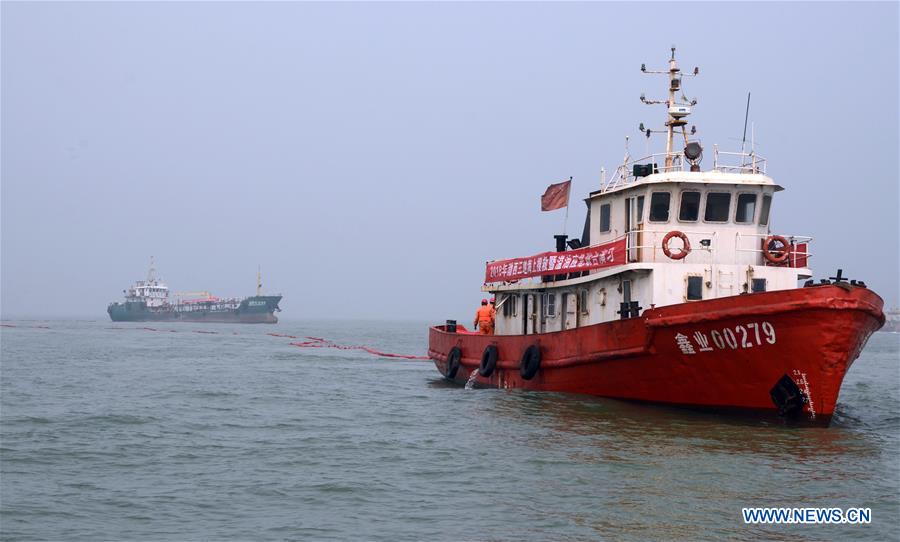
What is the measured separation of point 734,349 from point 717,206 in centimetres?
402

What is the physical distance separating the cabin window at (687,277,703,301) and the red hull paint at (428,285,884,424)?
1.44 m

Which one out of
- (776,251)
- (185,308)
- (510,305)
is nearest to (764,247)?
(776,251)

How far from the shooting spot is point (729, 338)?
1597cm

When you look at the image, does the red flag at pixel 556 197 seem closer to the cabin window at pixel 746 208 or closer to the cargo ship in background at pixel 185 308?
the cabin window at pixel 746 208

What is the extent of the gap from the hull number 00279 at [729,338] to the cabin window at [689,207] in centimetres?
323

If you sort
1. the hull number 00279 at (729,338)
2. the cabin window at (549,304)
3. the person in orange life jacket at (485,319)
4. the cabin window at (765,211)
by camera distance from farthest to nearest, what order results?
the person in orange life jacket at (485,319) → the cabin window at (549,304) → the cabin window at (765,211) → the hull number 00279 at (729,338)

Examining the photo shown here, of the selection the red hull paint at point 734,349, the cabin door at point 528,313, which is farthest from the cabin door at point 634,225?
the cabin door at point 528,313

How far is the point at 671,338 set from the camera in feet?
55.2

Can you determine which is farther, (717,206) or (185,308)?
(185,308)

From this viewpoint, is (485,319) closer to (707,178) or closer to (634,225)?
(634,225)

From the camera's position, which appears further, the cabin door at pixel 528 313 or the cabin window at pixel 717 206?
Answer: the cabin door at pixel 528 313

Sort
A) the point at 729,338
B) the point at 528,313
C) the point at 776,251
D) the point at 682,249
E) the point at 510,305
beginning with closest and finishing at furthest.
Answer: the point at 729,338
the point at 682,249
the point at 776,251
the point at 528,313
the point at 510,305

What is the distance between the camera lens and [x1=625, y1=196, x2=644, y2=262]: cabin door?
18953 mm

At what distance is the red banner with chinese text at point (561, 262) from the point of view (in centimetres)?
1903
